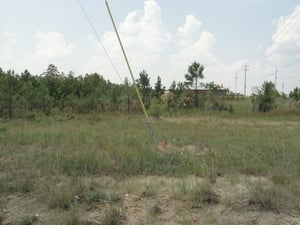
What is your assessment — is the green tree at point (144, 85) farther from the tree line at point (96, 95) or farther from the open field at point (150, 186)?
the open field at point (150, 186)

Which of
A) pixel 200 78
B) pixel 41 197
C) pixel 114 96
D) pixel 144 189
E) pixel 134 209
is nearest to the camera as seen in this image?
pixel 134 209

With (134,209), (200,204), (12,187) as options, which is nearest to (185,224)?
(200,204)

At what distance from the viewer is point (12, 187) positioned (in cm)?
303

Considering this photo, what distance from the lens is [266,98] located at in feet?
53.9

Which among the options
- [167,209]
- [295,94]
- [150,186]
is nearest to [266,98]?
[295,94]

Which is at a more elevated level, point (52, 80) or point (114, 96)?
point (52, 80)

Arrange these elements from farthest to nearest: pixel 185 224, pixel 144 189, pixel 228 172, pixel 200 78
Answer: pixel 200 78
pixel 228 172
pixel 144 189
pixel 185 224

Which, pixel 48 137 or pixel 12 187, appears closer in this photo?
pixel 12 187

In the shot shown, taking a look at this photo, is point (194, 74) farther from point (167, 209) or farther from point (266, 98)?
point (167, 209)

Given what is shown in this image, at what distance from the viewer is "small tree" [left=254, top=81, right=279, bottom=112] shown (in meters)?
16.4

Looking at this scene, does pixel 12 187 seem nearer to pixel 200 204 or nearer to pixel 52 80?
pixel 200 204

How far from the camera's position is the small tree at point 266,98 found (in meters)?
16.4

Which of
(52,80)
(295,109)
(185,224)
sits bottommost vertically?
(185,224)

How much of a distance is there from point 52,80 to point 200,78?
391 inches
